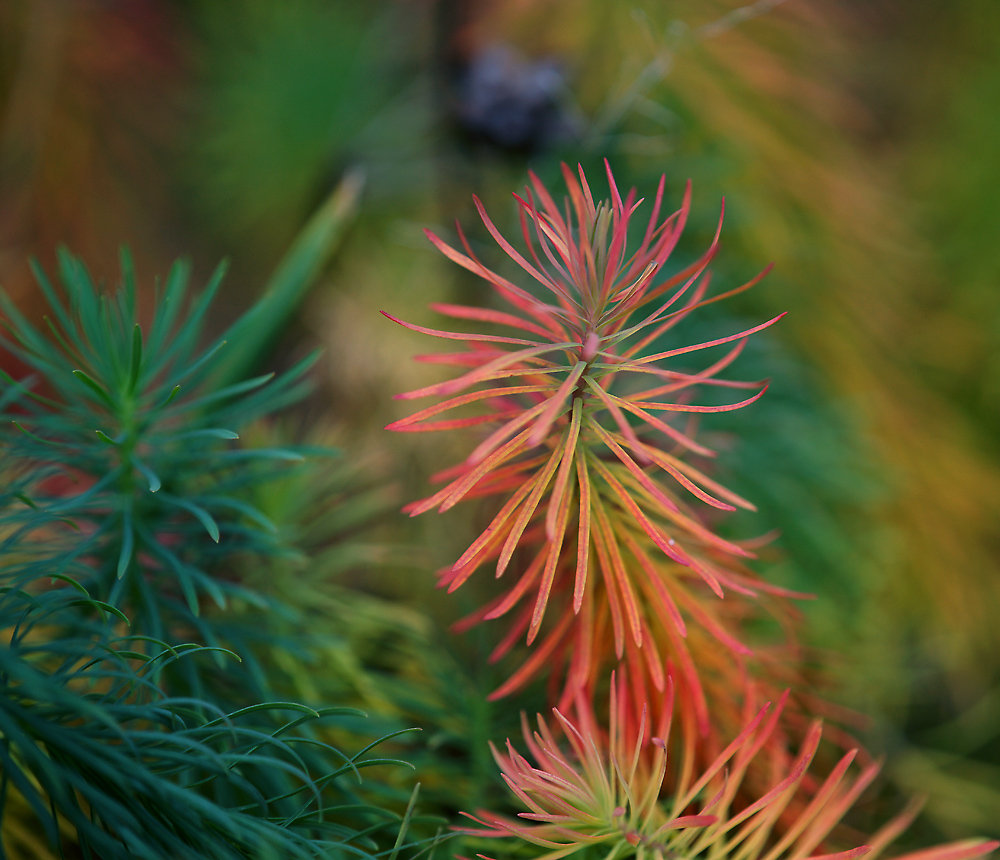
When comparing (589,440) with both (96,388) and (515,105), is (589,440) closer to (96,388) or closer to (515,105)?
(96,388)

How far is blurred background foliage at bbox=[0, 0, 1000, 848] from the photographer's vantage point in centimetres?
35

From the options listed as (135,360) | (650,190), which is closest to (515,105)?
(650,190)

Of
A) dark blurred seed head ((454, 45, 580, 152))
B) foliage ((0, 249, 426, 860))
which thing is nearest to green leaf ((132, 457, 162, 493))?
foliage ((0, 249, 426, 860))

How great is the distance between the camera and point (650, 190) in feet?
1.10

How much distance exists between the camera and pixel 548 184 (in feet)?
1.14

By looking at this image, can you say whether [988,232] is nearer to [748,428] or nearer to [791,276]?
[791,276]

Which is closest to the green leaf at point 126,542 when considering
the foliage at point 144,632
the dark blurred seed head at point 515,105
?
the foliage at point 144,632

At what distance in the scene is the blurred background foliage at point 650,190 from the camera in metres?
0.35

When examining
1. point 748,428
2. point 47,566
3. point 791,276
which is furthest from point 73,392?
point 791,276

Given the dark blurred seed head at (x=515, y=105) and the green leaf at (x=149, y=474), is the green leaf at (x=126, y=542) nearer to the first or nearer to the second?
the green leaf at (x=149, y=474)

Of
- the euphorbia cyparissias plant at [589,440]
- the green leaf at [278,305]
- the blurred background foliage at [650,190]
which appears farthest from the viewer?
the blurred background foliage at [650,190]

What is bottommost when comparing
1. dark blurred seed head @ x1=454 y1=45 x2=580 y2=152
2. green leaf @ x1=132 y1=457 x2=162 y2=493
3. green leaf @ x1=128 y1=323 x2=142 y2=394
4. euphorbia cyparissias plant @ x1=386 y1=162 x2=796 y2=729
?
green leaf @ x1=132 y1=457 x2=162 y2=493

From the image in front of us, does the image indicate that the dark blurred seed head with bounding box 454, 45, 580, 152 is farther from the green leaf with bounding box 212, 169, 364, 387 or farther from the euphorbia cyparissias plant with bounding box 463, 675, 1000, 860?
the euphorbia cyparissias plant with bounding box 463, 675, 1000, 860

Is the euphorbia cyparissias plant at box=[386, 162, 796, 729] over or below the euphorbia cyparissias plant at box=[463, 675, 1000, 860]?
over
